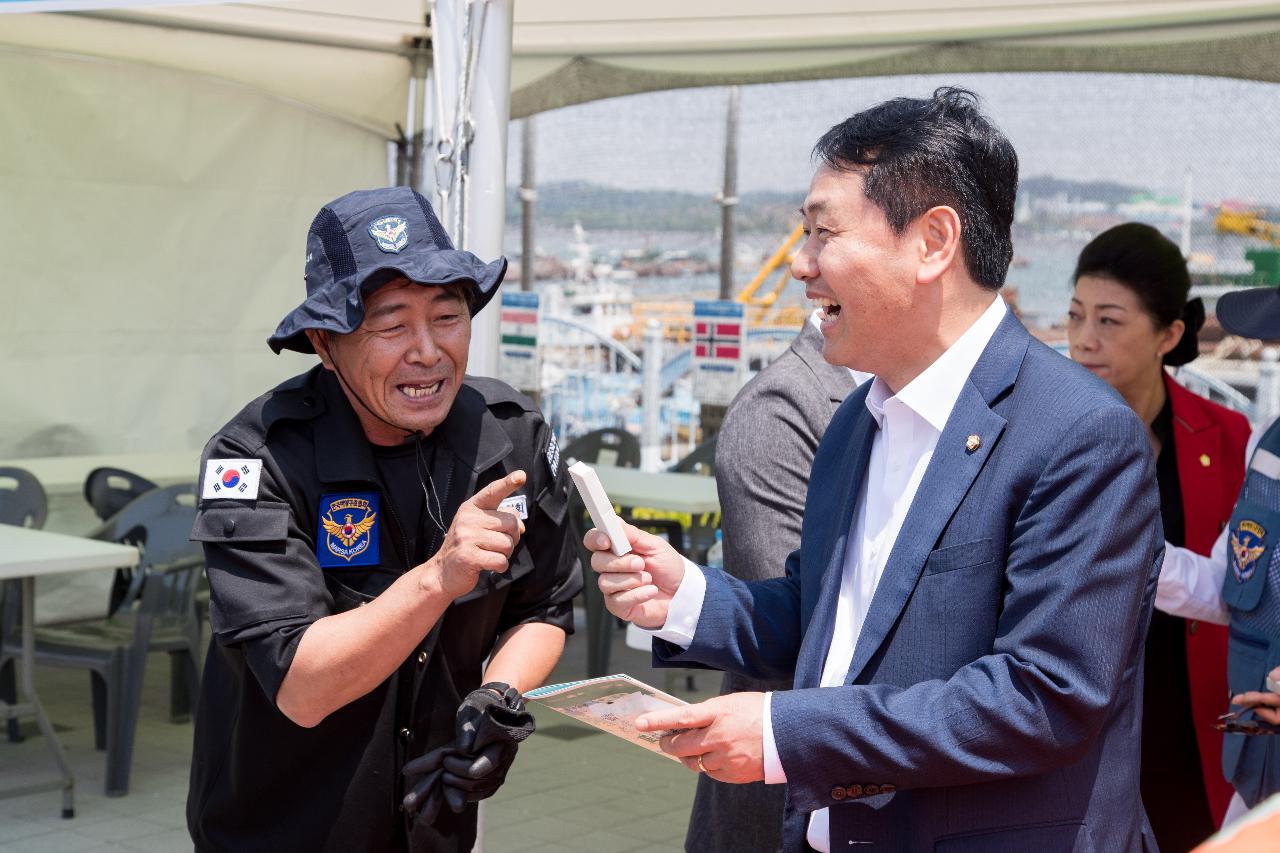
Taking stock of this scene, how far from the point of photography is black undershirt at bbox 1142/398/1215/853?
3.30 m

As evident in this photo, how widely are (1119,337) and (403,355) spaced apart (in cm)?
199

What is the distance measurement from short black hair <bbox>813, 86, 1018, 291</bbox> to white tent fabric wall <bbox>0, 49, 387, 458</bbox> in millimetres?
4984

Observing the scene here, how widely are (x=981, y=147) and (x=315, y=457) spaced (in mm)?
1069

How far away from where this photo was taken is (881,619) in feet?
5.75

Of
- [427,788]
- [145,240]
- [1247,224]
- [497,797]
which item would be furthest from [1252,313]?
[145,240]

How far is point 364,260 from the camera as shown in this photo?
212 cm

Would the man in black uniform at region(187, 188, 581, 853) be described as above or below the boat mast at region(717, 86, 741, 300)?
below

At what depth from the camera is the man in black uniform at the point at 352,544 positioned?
6.75 ft

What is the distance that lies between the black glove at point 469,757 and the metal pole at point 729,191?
21.7ft

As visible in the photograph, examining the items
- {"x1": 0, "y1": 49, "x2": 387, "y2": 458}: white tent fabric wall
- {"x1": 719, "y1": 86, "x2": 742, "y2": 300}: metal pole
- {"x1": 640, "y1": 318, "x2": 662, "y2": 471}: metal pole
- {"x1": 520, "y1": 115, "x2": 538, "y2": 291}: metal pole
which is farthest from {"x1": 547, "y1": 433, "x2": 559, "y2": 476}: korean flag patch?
{"x1": 640, "y1": 318, "x2": 662, "y2": 471}: metal pole

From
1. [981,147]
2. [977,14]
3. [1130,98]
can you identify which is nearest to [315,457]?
[981,147]

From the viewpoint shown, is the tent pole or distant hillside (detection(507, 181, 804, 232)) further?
distant hillside (detection(507, 181, 804, 232))

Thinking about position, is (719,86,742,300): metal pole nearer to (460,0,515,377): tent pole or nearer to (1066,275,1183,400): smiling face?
(1066,275,1183,400): smiling face

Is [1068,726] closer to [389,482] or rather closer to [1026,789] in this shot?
[1026,789]
